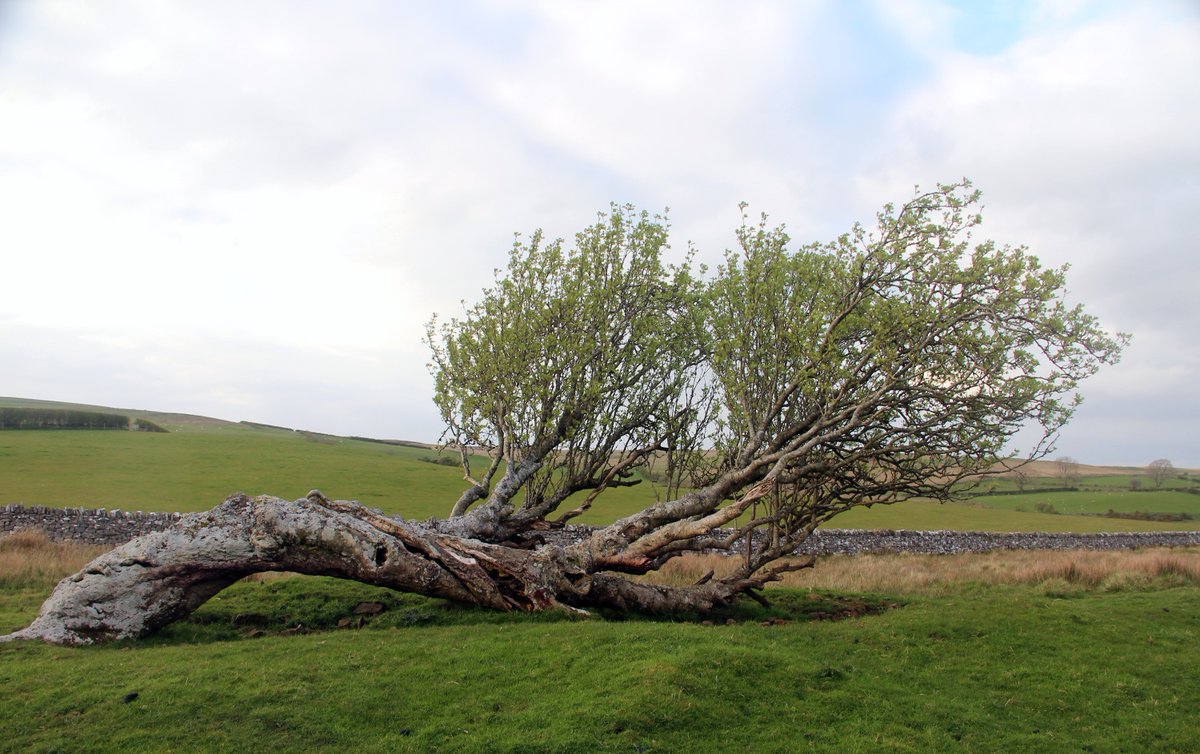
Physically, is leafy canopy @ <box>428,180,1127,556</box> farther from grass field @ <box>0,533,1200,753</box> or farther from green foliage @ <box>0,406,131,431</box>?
green foliage @ <box>0,406,131,431</box>

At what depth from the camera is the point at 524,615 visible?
1619 cm

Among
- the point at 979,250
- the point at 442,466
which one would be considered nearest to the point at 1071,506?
the point at 442,466

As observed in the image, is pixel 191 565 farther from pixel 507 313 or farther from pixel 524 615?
pixel 507 313

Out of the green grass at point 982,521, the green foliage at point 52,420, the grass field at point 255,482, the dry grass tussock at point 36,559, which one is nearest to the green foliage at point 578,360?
the dry grass tussock at point 36,559

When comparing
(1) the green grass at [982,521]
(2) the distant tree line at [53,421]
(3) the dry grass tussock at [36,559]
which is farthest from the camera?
(2) the distant tree line at [53,421]

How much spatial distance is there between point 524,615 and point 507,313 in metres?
10.4

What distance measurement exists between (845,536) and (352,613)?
34.9 metres

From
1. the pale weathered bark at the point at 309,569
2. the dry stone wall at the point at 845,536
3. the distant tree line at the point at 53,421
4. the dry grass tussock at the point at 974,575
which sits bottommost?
the dry stone wall at the point at 845,536

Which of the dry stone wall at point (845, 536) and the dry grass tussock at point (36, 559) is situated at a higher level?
the dry grass tussock at point (36, 559)

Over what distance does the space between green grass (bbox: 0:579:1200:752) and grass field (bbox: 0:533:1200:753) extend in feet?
0.13

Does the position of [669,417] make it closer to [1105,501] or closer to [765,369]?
[765,369]

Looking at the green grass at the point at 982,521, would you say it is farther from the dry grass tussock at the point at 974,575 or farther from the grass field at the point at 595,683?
the grass field at the point at 595,683

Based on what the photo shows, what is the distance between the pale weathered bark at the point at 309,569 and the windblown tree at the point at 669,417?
4 cm

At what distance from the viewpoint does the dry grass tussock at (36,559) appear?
1988 centimetres
